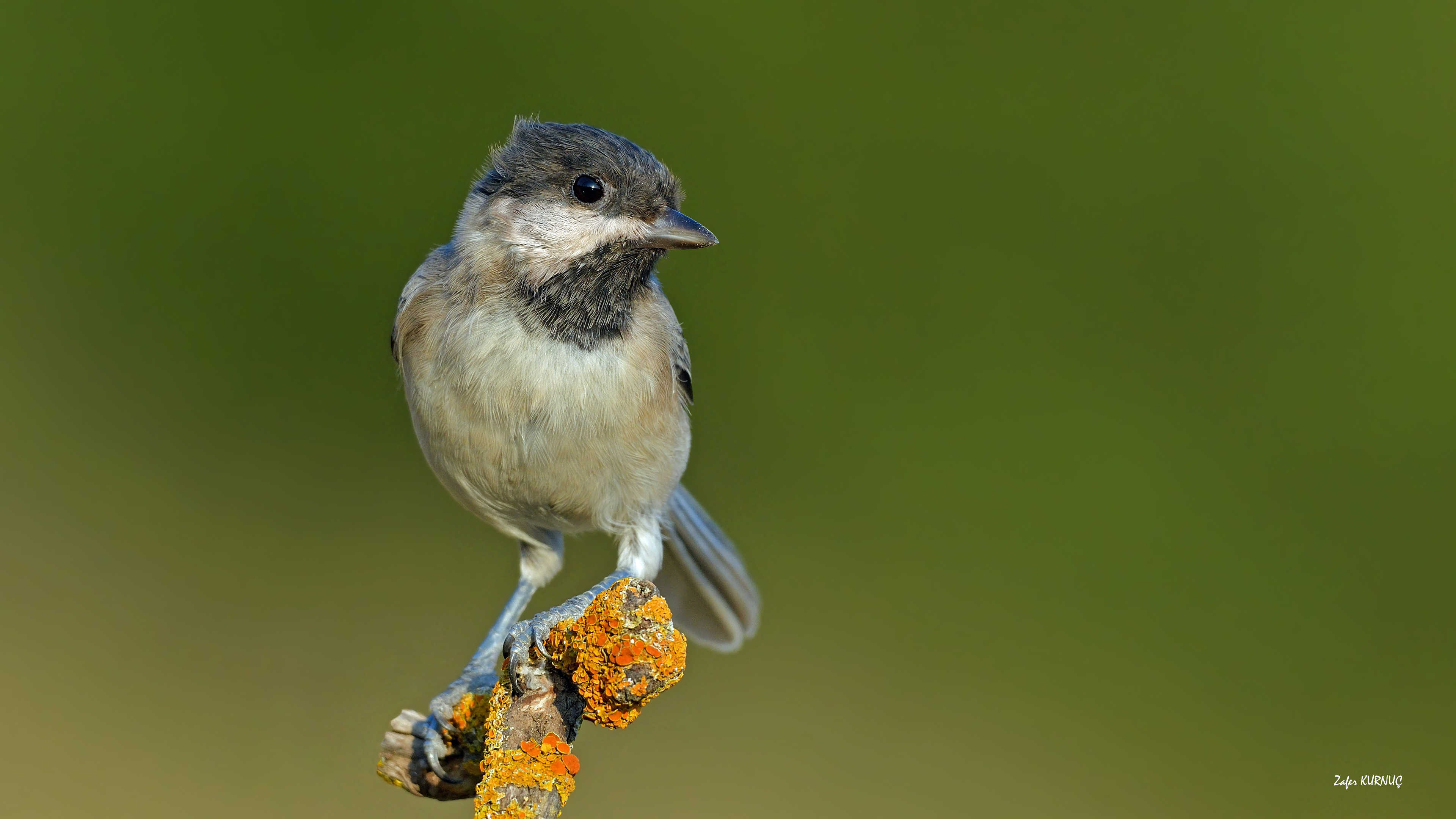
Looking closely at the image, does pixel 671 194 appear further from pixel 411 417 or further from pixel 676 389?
pixel 411 417

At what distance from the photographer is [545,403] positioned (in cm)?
221

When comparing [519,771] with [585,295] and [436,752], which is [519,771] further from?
[585,295]

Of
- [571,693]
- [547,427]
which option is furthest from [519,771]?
[547,427]

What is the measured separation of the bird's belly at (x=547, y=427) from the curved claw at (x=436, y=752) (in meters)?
0.54

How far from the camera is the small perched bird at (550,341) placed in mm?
2193

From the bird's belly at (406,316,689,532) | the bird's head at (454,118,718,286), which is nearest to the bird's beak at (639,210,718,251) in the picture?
the bird's head at (454,118,718,286)

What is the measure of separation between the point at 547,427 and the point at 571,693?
0.67 m

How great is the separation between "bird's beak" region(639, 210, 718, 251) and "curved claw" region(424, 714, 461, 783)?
102cm

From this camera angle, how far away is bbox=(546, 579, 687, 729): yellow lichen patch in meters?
1.61

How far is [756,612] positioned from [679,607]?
0.70 feet

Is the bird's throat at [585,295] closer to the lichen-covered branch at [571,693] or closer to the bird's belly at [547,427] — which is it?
the bird's belly at [547,427]

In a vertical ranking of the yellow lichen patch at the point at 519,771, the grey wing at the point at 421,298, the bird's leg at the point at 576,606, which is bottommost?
the yellow lichen patch at the point at 519,771

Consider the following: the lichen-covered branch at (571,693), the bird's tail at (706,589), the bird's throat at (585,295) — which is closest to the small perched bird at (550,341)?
the bird's throat at (585,295)

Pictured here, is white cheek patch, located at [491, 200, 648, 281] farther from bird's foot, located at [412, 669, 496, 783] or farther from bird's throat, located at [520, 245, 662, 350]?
bird's foot, located at [412, 669, 496, 783]
